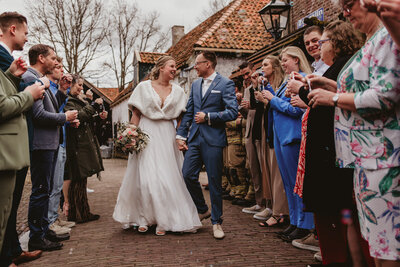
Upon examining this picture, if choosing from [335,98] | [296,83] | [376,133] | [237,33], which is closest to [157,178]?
[296,83]

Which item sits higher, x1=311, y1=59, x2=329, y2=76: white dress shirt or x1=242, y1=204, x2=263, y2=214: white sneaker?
x1=311, y1=59, x2=329, y2=76: white dress shirt

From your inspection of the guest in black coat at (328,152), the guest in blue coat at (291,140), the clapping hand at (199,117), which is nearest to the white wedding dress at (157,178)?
the clapping hand at (199,117)

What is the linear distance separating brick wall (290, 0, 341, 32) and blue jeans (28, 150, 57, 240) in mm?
7793

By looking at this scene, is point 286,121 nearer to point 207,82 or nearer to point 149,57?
point 207,82

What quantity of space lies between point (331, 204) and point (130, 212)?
2.99 m

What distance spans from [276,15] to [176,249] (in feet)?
22.1

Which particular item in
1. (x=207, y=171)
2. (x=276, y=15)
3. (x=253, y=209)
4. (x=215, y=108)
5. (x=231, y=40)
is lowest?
(x=253, y=209)

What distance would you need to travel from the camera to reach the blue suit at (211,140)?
179 inches

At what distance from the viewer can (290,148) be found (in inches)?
163

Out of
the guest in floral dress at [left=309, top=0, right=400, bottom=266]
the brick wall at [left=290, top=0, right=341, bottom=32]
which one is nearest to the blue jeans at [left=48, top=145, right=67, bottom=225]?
the guest in floral dress at [left=309, top=0, right=400, bottom=266]

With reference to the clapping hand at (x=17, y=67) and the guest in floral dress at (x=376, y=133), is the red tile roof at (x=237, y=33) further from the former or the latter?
the guest in floral dress at (x=376, y=133)

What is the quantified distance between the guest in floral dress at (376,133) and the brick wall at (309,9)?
25.0 ft

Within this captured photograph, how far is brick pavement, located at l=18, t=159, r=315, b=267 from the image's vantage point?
3561mm

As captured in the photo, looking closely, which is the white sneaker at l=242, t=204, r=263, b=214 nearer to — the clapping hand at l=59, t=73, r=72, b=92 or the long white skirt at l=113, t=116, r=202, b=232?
the long white skirt at l=113, t=116, r=202, b=232
